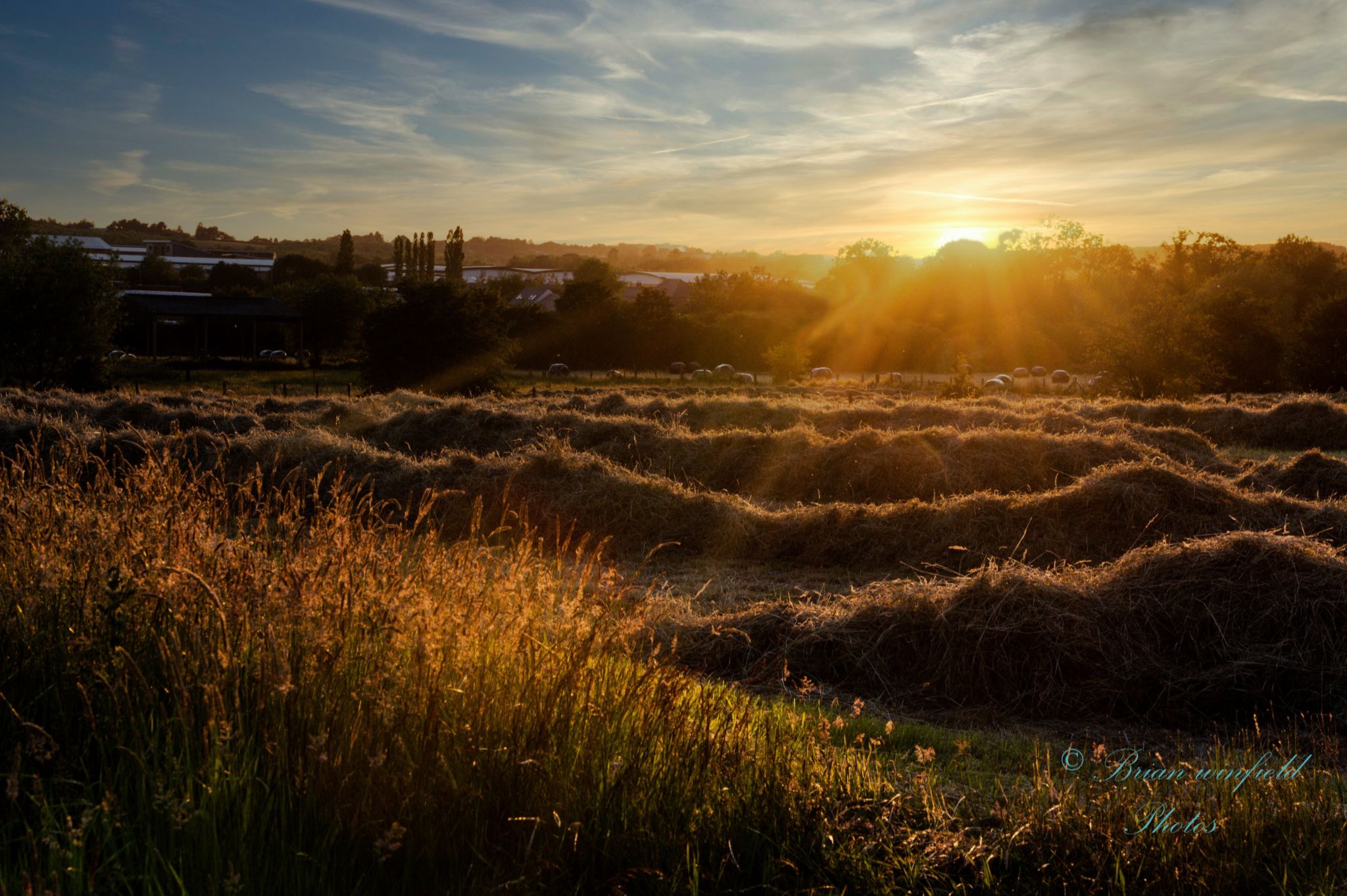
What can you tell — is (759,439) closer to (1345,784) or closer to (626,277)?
(1345,784)

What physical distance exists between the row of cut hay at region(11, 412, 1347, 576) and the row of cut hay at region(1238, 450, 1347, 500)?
2946 millimetres

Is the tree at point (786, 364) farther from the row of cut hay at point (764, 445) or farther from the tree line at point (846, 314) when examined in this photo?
the row of cut hay at point (764, 445)

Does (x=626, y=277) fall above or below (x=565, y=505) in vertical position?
above

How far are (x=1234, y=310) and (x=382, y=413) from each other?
43.0m

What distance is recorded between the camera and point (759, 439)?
15664 millimetres

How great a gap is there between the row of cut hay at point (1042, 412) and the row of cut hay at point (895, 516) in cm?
886

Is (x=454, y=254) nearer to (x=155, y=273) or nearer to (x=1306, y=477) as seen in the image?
(x=155, y=273)

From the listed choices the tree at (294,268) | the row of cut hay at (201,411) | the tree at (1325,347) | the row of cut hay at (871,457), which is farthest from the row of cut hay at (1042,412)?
the tree at (294,268)

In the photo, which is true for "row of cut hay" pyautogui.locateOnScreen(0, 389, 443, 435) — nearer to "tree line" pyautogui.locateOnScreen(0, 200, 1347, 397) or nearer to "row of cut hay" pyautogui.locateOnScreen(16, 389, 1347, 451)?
"row of cut hay" pyautogui.locateOnScreen(16, 389, 1347, 451)

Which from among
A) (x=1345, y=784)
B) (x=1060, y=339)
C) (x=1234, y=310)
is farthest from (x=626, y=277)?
(x=1345, y=784)

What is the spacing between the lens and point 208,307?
56719 millimetres

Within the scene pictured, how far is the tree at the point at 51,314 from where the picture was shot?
4162cm

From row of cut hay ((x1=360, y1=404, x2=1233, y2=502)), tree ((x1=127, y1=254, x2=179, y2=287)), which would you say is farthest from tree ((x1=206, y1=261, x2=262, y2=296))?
row of cut hay ((x1=360, y1=404, x2=1233, y2=502))

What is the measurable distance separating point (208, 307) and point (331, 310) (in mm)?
8767
